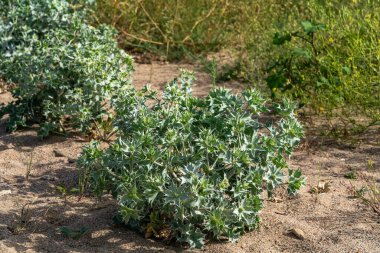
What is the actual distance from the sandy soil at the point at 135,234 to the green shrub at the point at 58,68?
238 millimetres

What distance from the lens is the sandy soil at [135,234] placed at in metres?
3.71

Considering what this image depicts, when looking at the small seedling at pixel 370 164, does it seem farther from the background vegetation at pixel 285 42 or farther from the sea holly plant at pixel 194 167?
the sea holly plant at pixel 194 167

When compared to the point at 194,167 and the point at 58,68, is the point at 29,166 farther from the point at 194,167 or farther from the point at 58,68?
the point at 194,167

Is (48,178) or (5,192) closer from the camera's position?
(5,192)

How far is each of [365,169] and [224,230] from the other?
1.53 meters

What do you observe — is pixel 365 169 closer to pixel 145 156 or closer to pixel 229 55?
pixel 145 156

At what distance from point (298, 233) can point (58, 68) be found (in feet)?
7.21

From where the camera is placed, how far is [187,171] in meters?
3.39

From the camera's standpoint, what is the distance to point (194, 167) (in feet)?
11.2

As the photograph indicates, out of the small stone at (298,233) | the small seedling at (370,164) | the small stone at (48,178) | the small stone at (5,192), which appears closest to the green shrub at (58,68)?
the small stone at (48,178)

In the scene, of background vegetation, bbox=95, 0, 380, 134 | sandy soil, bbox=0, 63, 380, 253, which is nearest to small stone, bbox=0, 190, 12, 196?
sandy soil, bbox=0, 63, 380, 253

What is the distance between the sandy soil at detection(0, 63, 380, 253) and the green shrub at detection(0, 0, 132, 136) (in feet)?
0.78

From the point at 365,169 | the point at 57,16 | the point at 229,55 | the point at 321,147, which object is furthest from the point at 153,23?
the point at 365,169

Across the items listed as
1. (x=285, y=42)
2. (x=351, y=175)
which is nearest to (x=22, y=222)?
(x=351, y=175)
